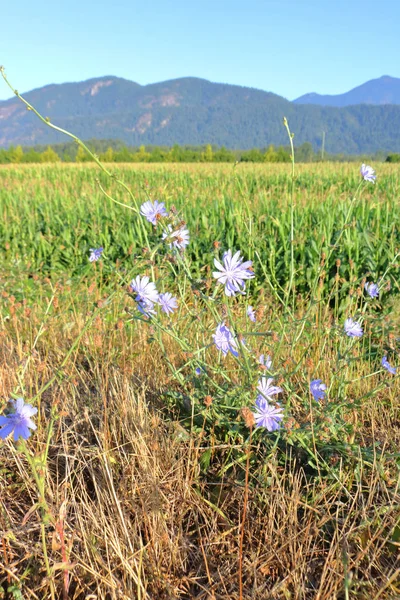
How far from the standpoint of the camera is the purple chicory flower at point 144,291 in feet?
4.45

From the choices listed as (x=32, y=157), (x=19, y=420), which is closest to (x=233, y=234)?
(x=19, y=420)

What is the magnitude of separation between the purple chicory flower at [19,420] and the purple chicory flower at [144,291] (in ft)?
1.64

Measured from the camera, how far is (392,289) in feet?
10.9

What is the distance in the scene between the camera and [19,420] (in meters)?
0.94

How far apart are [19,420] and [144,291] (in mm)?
544

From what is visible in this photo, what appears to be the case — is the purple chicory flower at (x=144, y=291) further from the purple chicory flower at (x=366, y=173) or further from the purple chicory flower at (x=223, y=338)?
the purple chicory flower at (x=366, y=173)

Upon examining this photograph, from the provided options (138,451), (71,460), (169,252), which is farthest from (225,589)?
(169,252)

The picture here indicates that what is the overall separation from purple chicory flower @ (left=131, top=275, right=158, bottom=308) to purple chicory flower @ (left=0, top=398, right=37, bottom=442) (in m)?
0.50

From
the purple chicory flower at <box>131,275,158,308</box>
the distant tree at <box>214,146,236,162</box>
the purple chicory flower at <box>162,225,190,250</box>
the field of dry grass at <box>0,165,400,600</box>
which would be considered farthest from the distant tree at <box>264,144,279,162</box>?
the purple chicory flower at <box>131,275,158,308</box>

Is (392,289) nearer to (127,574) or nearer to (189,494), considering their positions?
(189,494)

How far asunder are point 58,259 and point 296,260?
7.82ft

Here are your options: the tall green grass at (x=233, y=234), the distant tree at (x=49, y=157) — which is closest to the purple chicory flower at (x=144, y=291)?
the tall green grass at (x=233, y=234)

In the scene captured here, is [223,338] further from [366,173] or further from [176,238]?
[366,173]

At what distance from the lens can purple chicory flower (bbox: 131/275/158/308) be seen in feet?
4.45
